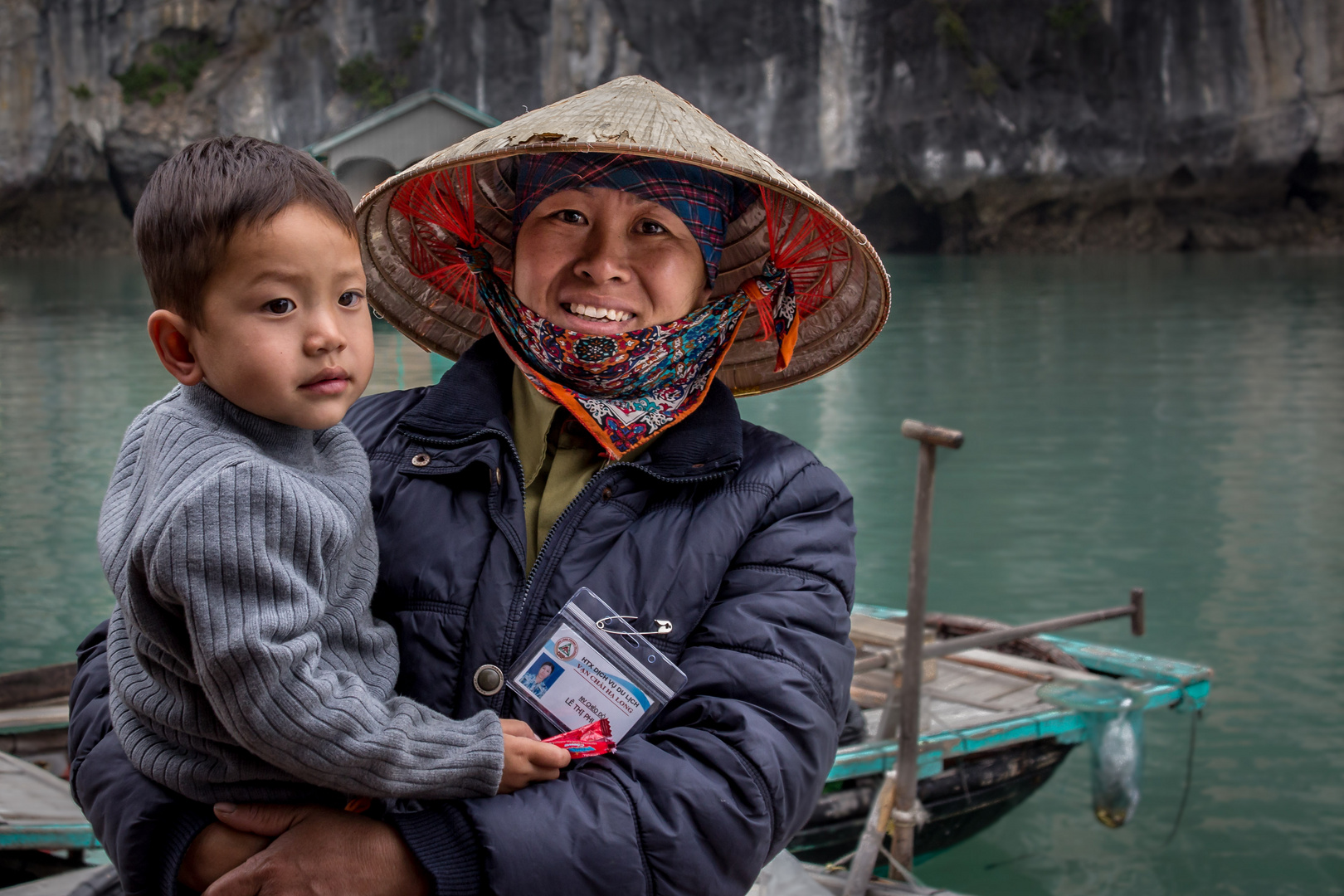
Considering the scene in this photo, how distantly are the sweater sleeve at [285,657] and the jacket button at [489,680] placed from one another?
0.41 feet

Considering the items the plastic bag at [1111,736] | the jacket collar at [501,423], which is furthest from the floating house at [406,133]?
the jacket collar at [501,423]

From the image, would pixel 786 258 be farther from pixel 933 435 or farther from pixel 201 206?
pixel 933 435

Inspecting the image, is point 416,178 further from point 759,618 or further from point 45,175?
point 45,175

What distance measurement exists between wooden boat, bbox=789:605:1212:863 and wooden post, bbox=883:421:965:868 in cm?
18

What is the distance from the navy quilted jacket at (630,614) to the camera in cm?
103

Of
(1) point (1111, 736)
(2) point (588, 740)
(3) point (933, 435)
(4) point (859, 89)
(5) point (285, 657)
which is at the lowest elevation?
(1) point (1111, 736)

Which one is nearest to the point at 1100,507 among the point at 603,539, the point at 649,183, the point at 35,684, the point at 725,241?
the point at 35,684

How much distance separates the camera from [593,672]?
3.80ft

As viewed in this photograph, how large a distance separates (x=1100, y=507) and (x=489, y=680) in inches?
316

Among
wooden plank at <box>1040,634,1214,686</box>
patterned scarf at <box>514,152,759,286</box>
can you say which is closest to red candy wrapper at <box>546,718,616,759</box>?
patterned scarf at <box>514,152,759,286</box>

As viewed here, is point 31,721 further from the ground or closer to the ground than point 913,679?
closer to the ground

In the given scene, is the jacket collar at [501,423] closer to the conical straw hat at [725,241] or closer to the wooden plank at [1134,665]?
the conical straw hat at [725,241]

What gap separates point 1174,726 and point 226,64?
25222mm

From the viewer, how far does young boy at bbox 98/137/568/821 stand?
93 cm
